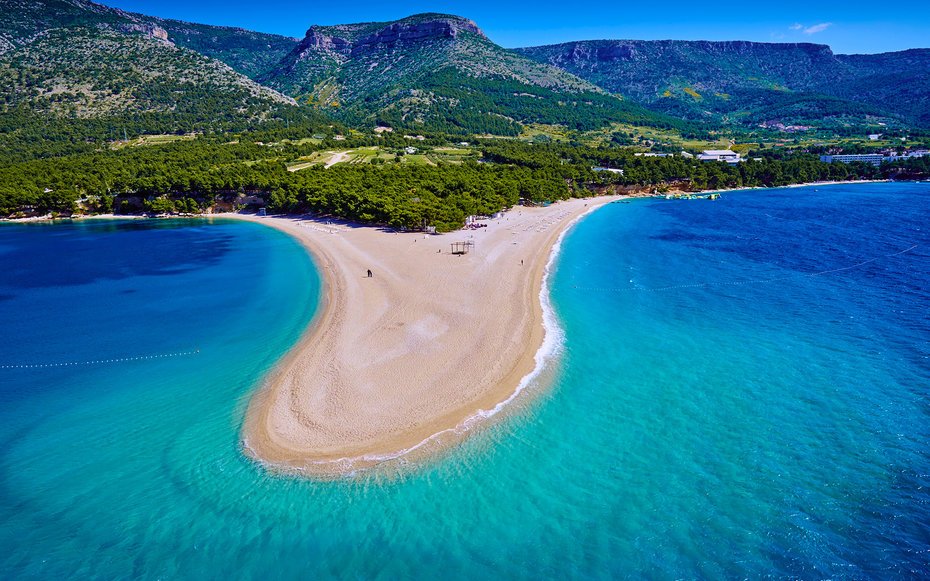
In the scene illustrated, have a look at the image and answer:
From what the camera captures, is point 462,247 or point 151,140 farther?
point 151,140

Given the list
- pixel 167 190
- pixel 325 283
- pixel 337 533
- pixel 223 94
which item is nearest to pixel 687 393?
pixel 337 533

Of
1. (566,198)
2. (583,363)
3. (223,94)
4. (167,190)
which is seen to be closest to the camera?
(583,363)

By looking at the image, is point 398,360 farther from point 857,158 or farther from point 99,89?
Answer: point 99,89

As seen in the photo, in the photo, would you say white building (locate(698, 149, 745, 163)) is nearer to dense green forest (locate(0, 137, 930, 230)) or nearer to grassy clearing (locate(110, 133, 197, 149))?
dense green forest (locate(0, 137, 930, 230))

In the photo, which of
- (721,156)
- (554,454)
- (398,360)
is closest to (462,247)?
(398,360)

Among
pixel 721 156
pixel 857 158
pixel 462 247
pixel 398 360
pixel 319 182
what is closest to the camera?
pixel 398 360

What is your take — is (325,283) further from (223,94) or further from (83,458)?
(223,94)

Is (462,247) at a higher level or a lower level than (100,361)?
higher
